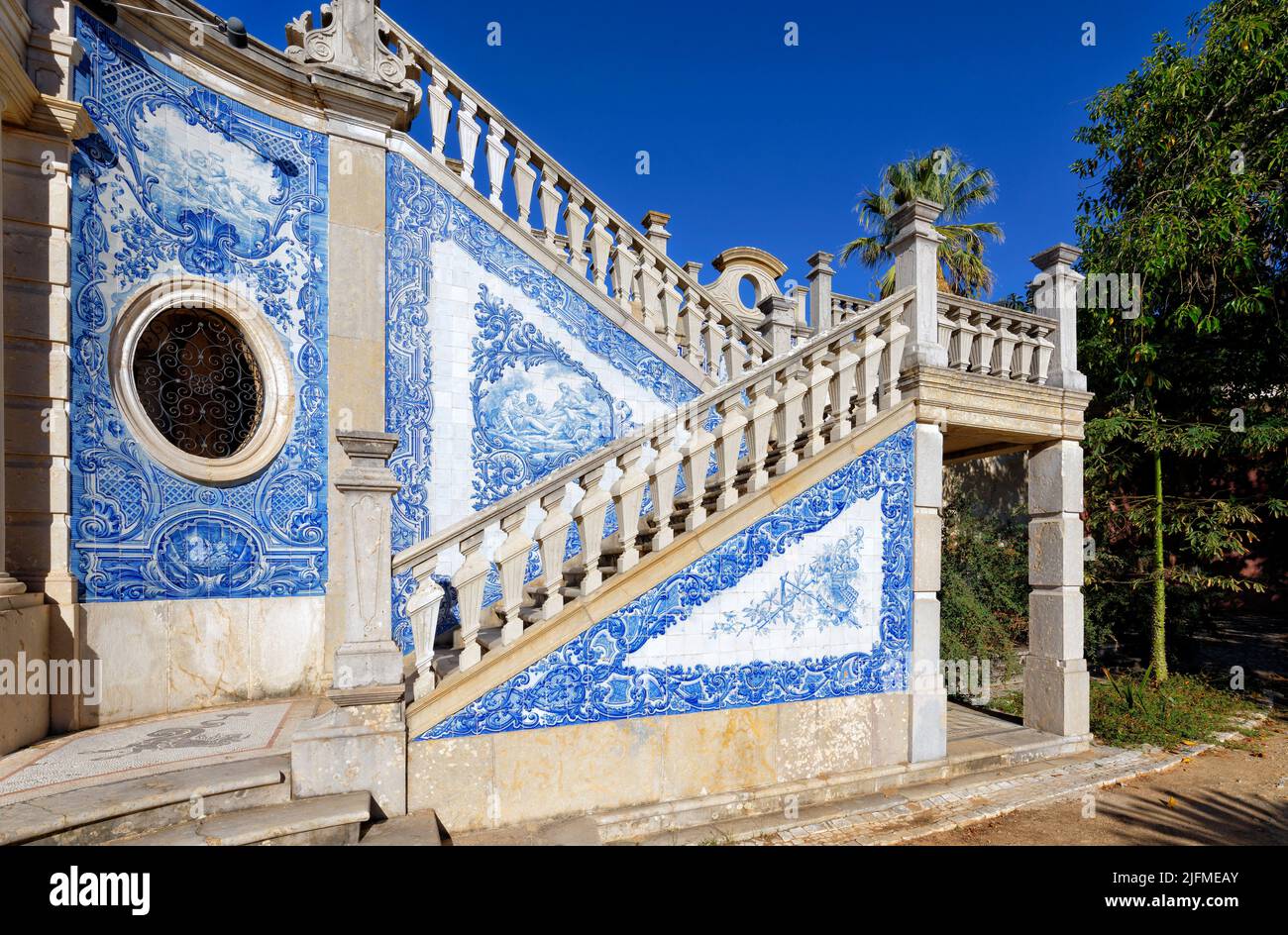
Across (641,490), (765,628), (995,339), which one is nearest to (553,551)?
(641,490)

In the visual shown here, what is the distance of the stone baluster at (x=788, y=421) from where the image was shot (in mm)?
5148

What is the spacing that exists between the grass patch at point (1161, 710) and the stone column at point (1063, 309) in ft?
12.5

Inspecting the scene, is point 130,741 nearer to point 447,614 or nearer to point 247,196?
point 447,614

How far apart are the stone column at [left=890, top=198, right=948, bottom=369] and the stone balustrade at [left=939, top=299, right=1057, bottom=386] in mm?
316

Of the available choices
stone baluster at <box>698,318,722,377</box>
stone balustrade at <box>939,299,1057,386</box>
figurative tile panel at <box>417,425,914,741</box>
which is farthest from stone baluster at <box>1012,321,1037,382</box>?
stone baluster at <box>698,318,722,377</box>

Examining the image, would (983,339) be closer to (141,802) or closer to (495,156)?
(495,156)

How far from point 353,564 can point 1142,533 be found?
11126 millimetres

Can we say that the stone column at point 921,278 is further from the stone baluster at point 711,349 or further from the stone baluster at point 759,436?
the stone baluster at point 711,349

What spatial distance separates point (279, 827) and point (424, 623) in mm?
1227

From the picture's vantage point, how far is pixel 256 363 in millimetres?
5637

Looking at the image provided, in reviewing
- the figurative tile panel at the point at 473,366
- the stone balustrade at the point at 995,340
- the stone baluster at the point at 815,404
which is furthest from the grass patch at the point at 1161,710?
the figurative tile panel at the point at 473,366

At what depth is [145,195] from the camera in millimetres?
5180

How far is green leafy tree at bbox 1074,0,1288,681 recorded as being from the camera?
25.6 ft
